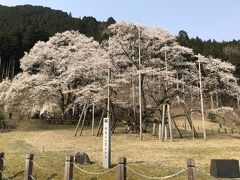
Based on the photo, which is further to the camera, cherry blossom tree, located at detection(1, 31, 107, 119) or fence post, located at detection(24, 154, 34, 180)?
cherry blossom tree, located at detection(1, 31, 107, 119)

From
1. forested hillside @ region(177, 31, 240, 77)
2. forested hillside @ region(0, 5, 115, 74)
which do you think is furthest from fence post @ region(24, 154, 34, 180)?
forested hillside @ region(177, 31, 240, 77)

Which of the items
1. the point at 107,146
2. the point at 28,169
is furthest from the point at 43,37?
the point at 28,169

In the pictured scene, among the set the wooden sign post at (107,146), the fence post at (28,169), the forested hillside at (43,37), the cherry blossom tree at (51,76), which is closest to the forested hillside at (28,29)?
the forested hillside at (43,37)

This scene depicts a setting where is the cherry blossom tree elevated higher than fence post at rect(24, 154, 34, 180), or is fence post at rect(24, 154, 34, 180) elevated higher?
the cherry blossom tree

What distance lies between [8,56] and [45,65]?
116 ft

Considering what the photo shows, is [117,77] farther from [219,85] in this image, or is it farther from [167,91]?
[219,85]

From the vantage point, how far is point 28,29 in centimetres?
7888

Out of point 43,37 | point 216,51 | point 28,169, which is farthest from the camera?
point 216,51

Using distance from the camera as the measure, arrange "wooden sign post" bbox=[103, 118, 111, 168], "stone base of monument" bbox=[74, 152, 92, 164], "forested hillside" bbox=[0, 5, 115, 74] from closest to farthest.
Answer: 1. "wooden sign post" bbox=[103, 118, 111, 168]
2. "stone base of monument" bbox=[74, 152, 92, 164]
3. "forested hillside" bbox=[0, 5, 115, 74]

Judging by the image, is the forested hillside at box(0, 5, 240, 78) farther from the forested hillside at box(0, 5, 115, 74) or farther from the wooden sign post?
the wooden sign post

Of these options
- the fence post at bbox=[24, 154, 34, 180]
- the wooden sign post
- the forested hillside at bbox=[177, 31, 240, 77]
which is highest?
the forested hillside at bbox=[177, 31, 240, 77]

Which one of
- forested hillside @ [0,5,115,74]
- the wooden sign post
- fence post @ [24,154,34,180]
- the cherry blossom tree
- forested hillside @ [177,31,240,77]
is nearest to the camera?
fence post @ [24,154,34,180]

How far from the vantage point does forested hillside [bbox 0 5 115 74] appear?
76.3 metres

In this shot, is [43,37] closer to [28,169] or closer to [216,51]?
[216,51]
